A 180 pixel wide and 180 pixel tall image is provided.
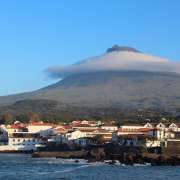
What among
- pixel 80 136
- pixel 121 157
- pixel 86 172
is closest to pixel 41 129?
pixel 80 136

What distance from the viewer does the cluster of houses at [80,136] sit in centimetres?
4500

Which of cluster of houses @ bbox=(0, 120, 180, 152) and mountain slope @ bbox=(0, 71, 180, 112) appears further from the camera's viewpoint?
mountain slope @ bbox=(0, 71, 180, 112)

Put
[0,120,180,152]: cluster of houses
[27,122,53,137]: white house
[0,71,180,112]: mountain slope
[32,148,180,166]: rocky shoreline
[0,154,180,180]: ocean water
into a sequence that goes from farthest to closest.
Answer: [0,71,180,112]: mountain slope < [27,122,53,137]: white house < [0,120,180,152]: cluster of houses < [32,148,180,166]: rocky shoreline < [0,154,180,180]: ocean water

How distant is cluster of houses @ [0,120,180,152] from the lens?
45.0 meters

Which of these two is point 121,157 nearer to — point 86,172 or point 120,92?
point 86,172

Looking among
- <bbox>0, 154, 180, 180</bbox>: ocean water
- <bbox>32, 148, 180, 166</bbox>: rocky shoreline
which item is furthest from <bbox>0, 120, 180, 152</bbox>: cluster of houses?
<bbox>0, 154, 180, 180</bbox>: ocean water

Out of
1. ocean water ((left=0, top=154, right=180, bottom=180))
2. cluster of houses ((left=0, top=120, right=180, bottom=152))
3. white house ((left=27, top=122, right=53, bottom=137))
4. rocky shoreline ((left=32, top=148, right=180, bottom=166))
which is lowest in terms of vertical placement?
ocean water ((left=0, top=154, right=180, bottom=180))

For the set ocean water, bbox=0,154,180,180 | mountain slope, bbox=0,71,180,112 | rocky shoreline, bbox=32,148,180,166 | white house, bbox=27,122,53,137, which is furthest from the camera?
mountain slope, bbox=0,71,180,112

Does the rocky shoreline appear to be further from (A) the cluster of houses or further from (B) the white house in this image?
(B) the white house

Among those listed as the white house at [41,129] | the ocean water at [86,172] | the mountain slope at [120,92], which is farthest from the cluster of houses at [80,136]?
the mountain slope at [120,92]

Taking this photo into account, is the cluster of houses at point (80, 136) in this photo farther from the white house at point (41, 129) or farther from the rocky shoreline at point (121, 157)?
the rocky shoreline at point (121, 157)

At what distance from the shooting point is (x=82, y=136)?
5403 centimetres

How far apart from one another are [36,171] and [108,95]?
324 feet

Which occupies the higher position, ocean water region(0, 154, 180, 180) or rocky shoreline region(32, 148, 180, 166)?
rocky shoreline region(32, 148, 180, 166)
